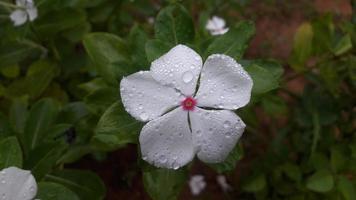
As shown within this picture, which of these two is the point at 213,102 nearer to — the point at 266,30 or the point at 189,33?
the point at 189,33

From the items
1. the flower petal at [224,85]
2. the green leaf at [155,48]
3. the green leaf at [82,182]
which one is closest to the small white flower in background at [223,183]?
the green leaf at [82,182]

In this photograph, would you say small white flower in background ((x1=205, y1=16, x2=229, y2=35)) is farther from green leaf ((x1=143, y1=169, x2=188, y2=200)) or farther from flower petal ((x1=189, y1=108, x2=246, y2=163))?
flower petal ((x1=189, y1=108, x2=246, y2=163))

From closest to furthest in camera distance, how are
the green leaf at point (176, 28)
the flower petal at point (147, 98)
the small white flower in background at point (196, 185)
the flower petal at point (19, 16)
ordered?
the flower petal at point (147, 98) < the green leaf at point (176, 28) < the flower petal at point (19, 16) < the small white flower in background at point (196, 185)

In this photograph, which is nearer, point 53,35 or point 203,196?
point 53,35

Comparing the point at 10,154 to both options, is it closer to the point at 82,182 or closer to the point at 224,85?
the point at 82,182

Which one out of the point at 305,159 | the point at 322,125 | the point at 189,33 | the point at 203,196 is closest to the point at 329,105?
the point at 322,125

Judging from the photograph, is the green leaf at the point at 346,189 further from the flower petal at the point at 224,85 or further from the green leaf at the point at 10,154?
the green leaf at the point at 10,154

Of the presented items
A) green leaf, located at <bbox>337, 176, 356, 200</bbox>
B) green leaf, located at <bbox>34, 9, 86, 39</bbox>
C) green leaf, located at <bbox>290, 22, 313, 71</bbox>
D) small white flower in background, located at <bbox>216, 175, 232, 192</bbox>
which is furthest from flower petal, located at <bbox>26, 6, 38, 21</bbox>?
green leaf, located at <bbox>337, 176, 356, 200</bbox>

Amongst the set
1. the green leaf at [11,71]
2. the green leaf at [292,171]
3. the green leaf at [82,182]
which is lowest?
the green leaf at [292,171]
